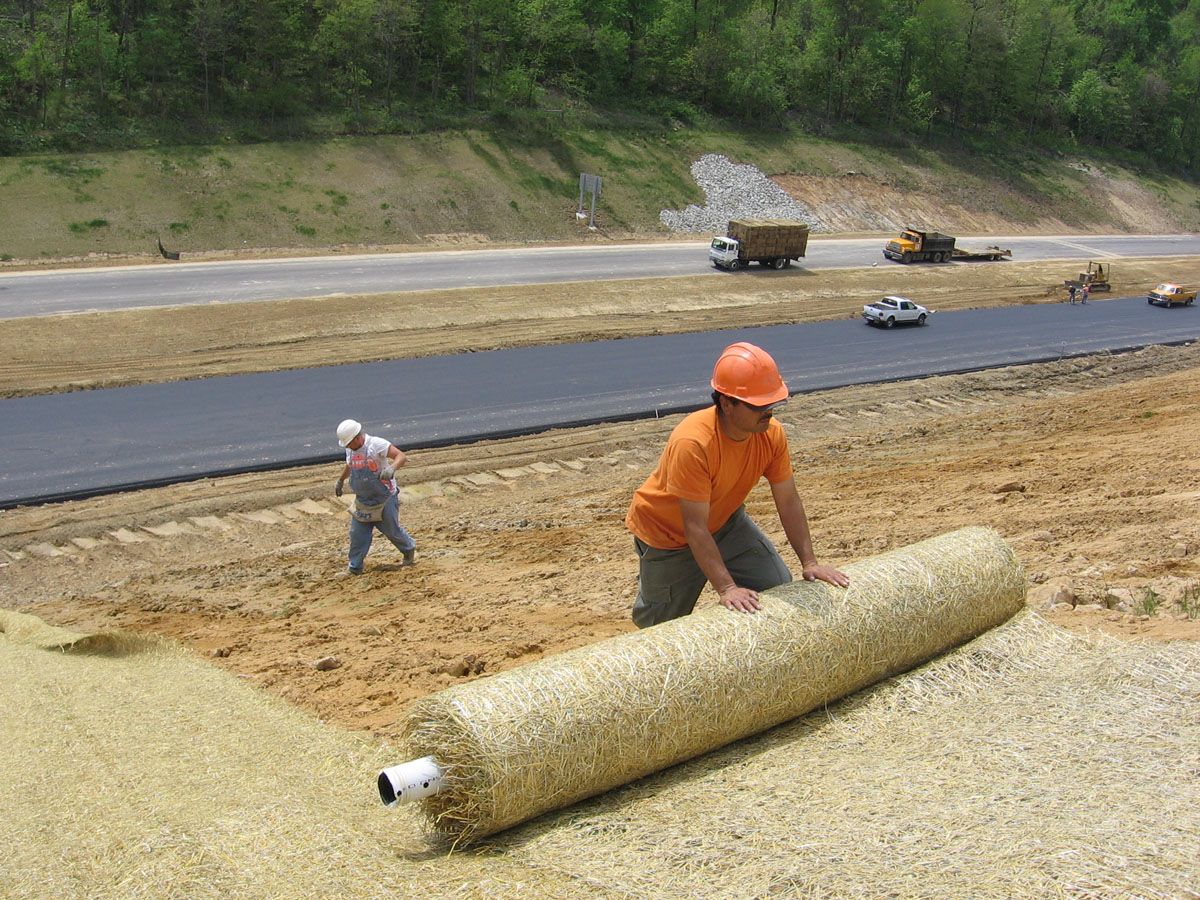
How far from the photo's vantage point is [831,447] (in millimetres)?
19906

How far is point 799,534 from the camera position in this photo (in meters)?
6.61

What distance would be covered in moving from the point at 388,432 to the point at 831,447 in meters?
8.07

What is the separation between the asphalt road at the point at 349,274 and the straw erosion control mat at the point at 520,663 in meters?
13.7

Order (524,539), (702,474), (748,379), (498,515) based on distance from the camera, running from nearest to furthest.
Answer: (748,379) → (702,474) → (524,539) → (498,515)

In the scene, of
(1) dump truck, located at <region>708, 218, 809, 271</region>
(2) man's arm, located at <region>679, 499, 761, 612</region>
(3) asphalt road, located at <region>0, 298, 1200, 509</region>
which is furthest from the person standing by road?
(1) dump truck, located at <region>708, 218, 809, 271</region>

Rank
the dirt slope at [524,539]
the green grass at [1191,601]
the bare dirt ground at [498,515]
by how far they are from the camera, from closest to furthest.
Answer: the green grass at [1191,601], the dirt slope at [524,539], the bare dirt ground at [498,515]

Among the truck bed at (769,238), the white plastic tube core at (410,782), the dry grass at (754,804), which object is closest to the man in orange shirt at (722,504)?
the dry grass at (754,804)

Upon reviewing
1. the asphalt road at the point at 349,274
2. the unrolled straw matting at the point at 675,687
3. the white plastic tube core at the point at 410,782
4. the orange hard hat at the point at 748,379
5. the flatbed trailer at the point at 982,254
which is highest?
the orange hard hat at the point at 748,379

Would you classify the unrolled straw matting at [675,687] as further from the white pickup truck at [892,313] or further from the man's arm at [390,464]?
the white pickup truck at [892,313]

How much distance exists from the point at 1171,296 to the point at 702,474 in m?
36.1

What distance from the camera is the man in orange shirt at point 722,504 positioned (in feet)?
19.7

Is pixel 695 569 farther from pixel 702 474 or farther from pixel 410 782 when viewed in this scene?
pixel 410 782

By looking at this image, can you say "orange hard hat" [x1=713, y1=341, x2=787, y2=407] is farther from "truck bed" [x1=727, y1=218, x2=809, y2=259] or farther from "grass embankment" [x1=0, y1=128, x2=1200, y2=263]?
"grass embankment" [x1=0, y1=128, x2=1200, y2=263]

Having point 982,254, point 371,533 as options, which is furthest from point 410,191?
point 371,533
